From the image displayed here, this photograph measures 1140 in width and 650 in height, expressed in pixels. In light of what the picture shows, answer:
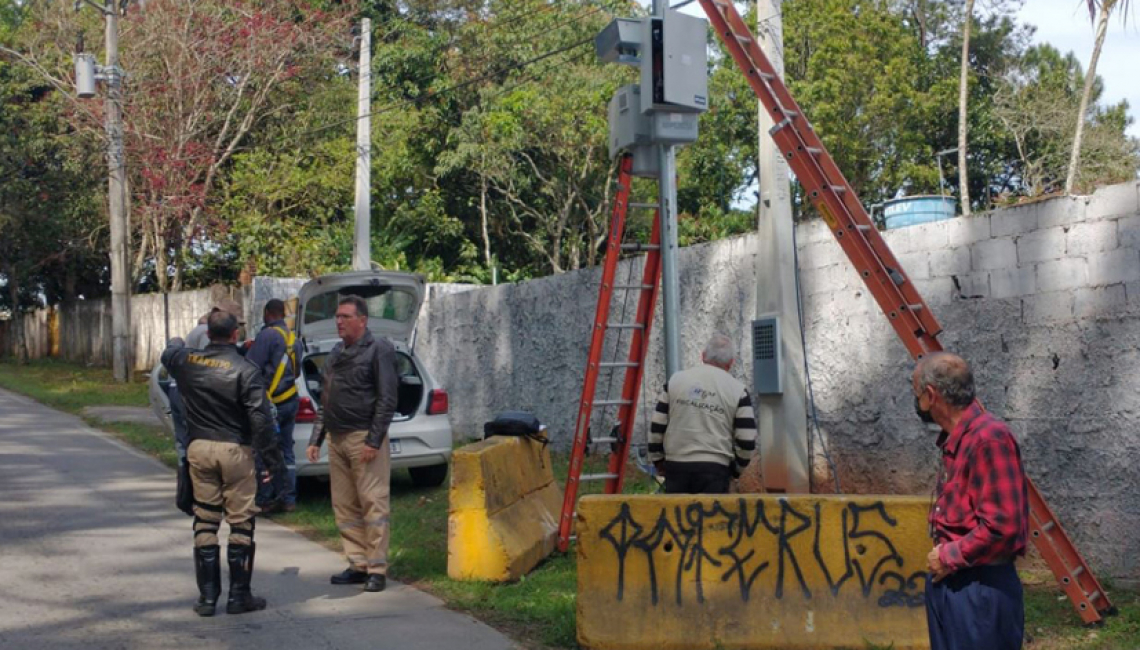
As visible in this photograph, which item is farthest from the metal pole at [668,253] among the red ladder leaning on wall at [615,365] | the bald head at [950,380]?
the bald head at [950,380]

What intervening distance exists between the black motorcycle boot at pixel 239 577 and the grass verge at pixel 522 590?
47.8 inches

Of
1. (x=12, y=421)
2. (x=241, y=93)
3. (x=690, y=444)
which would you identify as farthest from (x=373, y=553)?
(x=241, y=93)

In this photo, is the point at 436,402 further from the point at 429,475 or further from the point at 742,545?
the point at 742,545

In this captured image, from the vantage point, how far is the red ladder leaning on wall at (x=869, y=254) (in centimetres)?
639

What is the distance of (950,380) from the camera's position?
4199 millimetres

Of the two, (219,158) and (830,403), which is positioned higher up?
(219,158)

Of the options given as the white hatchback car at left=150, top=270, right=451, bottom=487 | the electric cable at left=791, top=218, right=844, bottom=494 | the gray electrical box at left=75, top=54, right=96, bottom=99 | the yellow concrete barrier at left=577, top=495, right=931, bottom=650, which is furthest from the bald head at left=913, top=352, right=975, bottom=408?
the gray electrical box at left=75, top=54, right=96, bottom=99

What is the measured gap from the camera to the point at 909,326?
271 inches

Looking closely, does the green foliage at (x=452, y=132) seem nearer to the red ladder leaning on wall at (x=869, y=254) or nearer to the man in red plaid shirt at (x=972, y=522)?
the red ladder leaning on wall at (x=869, y=254)

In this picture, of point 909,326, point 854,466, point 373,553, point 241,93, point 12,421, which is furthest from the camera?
point 241,93

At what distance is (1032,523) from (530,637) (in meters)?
2.81

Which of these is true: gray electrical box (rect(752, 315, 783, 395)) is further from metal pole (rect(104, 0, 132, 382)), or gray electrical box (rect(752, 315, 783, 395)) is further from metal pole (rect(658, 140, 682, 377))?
metal pole (rect(104, 0, 132, 382))

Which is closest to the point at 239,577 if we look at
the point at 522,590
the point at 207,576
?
the point at 207,576

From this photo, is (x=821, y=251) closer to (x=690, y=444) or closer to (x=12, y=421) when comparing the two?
(x=690, y=444)
